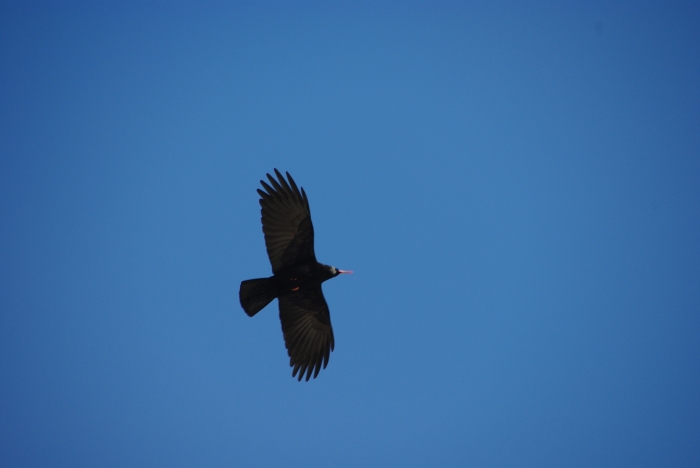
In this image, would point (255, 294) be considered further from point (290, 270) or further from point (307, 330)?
point (307, 330)

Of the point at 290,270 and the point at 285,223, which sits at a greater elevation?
the point at 285,223

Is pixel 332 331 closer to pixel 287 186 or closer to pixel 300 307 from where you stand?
pixel 300 307

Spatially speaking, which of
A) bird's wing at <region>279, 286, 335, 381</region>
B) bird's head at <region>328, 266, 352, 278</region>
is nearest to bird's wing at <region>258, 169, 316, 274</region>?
bird's head at <region>328, 266, 352, 278</region>

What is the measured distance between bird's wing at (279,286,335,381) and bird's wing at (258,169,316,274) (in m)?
1.00

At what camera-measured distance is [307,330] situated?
1166cm

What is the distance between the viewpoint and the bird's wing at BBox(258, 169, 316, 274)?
35.3 ft

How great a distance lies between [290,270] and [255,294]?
891mm

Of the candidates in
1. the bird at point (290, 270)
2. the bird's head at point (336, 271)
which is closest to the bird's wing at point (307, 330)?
the bird at point (290, 270)

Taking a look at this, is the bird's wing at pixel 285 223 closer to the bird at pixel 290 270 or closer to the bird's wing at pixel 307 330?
the bird at pixel 290 270

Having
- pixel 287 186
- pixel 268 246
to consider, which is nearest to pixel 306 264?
pixel 268 246

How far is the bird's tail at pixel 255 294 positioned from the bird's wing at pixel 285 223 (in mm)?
439

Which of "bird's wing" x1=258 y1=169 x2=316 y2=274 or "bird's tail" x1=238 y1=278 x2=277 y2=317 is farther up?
"bird's wing" x1=258 y1=169 x2=316 y2=274

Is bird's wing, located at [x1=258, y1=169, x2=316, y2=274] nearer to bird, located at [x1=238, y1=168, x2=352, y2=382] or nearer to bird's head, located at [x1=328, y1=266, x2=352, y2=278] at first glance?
bird, located at [x1=238, y1=168, x2=352, y2=382]

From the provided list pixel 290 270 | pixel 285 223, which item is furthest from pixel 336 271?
pixel 285 223
